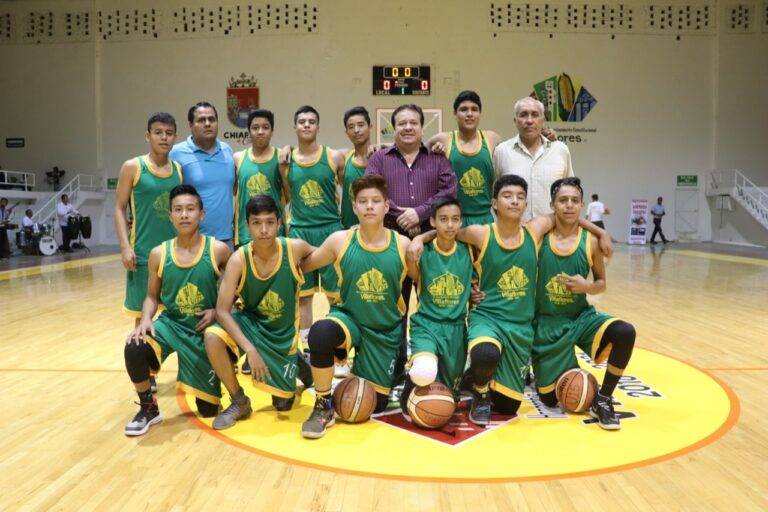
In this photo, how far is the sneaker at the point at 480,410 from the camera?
3209mm

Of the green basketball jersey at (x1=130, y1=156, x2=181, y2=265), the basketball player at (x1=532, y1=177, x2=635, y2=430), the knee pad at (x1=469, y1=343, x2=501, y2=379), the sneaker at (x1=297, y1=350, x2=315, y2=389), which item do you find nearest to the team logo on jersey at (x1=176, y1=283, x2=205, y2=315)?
the green basketball jersey at (x1=130, y1=156, x2=181, y2=265)

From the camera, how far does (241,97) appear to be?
18.1m

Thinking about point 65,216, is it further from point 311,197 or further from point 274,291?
point 274,291

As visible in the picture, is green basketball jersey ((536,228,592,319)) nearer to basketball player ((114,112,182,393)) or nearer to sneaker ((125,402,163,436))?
sneaker ((125,402,163,436))

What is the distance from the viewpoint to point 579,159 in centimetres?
1850

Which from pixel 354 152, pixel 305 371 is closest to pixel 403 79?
pixel 354 152

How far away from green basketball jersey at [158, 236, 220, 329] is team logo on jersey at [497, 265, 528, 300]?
174cm

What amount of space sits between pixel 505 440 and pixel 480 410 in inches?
10.5

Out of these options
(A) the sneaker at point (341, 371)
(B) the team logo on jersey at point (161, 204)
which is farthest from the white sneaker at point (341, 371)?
(B) the team logo on jersey at point (161, 204)

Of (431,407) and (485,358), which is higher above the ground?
(485,358)

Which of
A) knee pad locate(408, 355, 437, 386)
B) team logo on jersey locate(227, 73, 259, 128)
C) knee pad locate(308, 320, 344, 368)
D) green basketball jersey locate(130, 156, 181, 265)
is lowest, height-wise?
knee pad locate(408, 355, 437, 386)

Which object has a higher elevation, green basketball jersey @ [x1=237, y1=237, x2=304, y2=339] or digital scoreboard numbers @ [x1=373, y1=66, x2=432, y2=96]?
digital scoreboard numbers @ [x1=373, y1=66, x2=432, y2=96]

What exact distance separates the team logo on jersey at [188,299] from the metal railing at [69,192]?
49.7 ft

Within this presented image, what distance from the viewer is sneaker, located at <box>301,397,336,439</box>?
3021 mm
